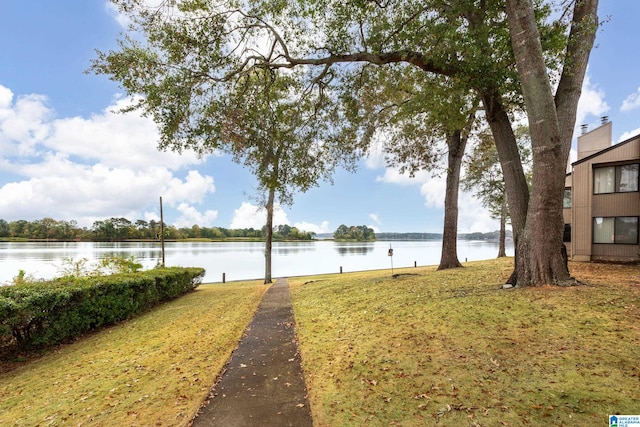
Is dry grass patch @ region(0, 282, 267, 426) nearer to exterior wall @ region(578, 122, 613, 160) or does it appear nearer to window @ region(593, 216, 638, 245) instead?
window @ region(593, 216, 638, 245)

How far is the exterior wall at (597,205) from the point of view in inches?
572

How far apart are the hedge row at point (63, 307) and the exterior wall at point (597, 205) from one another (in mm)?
20400

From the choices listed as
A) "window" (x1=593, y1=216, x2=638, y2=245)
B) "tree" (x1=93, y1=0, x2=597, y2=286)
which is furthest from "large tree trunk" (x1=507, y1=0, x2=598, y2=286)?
"window" (x1=593, y1=216, x2=638, y2=245)

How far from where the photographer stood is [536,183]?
6.80 m

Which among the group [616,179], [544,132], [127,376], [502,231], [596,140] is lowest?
[127,376]

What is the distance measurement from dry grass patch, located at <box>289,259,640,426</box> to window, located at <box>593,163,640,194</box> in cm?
1064

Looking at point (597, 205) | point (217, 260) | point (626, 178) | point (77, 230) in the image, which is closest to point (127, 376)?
point (597, 205)

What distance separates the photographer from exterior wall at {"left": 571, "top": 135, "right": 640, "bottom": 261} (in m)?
14.5

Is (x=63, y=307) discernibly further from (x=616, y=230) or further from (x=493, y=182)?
(x=493, y=182)

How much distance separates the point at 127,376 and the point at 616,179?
68.0 ft

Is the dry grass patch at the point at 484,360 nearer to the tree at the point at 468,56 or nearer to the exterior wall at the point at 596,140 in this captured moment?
the tree at the point at 468,56

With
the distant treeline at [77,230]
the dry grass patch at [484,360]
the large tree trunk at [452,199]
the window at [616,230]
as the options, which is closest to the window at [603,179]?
the window at [616,230]

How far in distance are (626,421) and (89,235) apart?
295ft

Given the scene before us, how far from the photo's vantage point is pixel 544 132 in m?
6.52
